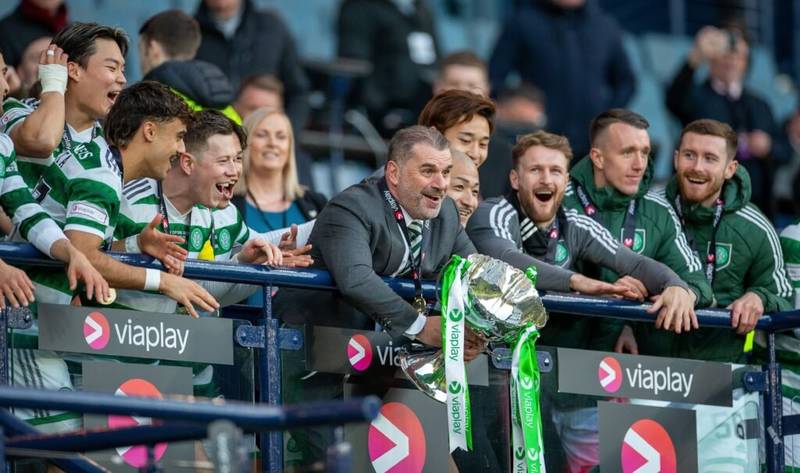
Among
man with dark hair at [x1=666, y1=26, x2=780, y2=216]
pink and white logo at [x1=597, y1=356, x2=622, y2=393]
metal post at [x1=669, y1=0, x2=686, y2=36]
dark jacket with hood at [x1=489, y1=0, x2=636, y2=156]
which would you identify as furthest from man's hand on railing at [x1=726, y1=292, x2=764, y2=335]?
metal post at [x1=669, y1=0, x2=686, y2=36]

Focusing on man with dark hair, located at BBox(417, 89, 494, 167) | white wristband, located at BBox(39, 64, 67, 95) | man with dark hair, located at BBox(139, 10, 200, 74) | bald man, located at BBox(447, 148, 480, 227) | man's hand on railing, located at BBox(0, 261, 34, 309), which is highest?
man with dark hair, located at BBox(139, 10, 200, 74)

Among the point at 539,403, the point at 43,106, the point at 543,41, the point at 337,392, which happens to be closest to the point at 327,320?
the point at 337,392

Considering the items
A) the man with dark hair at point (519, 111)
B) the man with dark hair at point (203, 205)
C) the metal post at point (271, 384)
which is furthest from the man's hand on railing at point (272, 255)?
the man with dark hair at point (519, 111)

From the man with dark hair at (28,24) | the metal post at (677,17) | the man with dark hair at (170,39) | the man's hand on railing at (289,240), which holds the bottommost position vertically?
the man's hand on railing at (289,240)

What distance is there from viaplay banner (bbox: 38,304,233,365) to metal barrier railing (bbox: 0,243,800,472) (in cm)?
15

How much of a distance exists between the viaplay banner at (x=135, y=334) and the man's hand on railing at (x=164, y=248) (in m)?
0.19

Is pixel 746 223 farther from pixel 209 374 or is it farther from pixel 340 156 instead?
pixel 340 156

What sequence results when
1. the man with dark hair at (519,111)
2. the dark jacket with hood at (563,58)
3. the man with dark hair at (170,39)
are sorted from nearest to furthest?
the man with dark hair at (170,39) → the man with dark hair at (519,111) → the dark jacket with hood at (563,58)

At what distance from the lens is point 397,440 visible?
6.94 metres

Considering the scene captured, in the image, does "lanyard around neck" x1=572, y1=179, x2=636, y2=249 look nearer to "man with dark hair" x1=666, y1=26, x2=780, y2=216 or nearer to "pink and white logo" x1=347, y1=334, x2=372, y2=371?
"pink and white logo" x1=347, y1=334, x2=372, y2=371

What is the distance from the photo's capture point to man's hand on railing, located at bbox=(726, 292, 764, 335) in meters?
7.78

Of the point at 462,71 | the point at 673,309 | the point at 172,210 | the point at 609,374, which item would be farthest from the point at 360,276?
the point at 462,71

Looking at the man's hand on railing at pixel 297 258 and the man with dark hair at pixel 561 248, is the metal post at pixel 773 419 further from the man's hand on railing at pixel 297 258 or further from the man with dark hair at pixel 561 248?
the man's hand on railing at pixel 297 258

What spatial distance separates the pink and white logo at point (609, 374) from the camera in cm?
737
